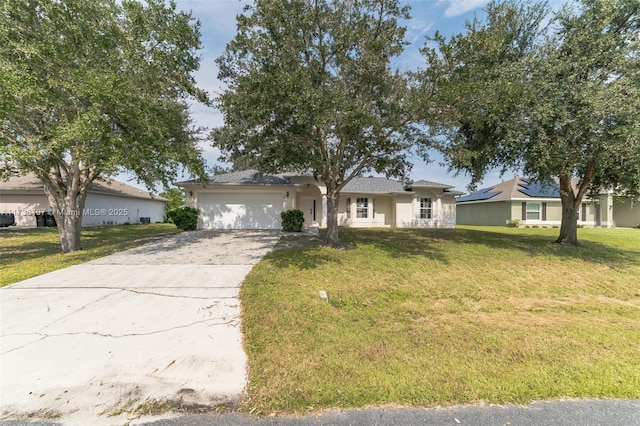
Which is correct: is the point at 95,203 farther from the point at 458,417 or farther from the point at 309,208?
the point at 458,417

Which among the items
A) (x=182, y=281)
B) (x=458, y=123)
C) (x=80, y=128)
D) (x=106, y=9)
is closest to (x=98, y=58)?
(x=106, y=9)

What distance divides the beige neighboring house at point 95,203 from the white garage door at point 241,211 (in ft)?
14.5

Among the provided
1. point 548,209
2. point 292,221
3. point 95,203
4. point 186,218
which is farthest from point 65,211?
point 548,209

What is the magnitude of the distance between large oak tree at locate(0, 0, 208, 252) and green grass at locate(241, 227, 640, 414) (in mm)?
5038

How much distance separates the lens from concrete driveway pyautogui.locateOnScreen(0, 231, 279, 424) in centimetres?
257

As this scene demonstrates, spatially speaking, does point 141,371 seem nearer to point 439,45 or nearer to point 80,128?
point 80,128

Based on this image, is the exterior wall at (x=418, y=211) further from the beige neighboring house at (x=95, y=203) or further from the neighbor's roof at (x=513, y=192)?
the beige neighboring house at (x=95, y=203)

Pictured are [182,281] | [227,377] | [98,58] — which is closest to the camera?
[227,377]

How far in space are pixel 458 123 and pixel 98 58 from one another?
10.8m

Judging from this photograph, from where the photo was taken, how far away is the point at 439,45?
6.77 metres

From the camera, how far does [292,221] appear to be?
14.7 metres

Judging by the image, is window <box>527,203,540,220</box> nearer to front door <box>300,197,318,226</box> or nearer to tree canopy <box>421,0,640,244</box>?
tree canopy <box>421,0,640,244</box>

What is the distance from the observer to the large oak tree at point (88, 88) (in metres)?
6.57

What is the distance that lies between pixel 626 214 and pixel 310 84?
32.2 meters
